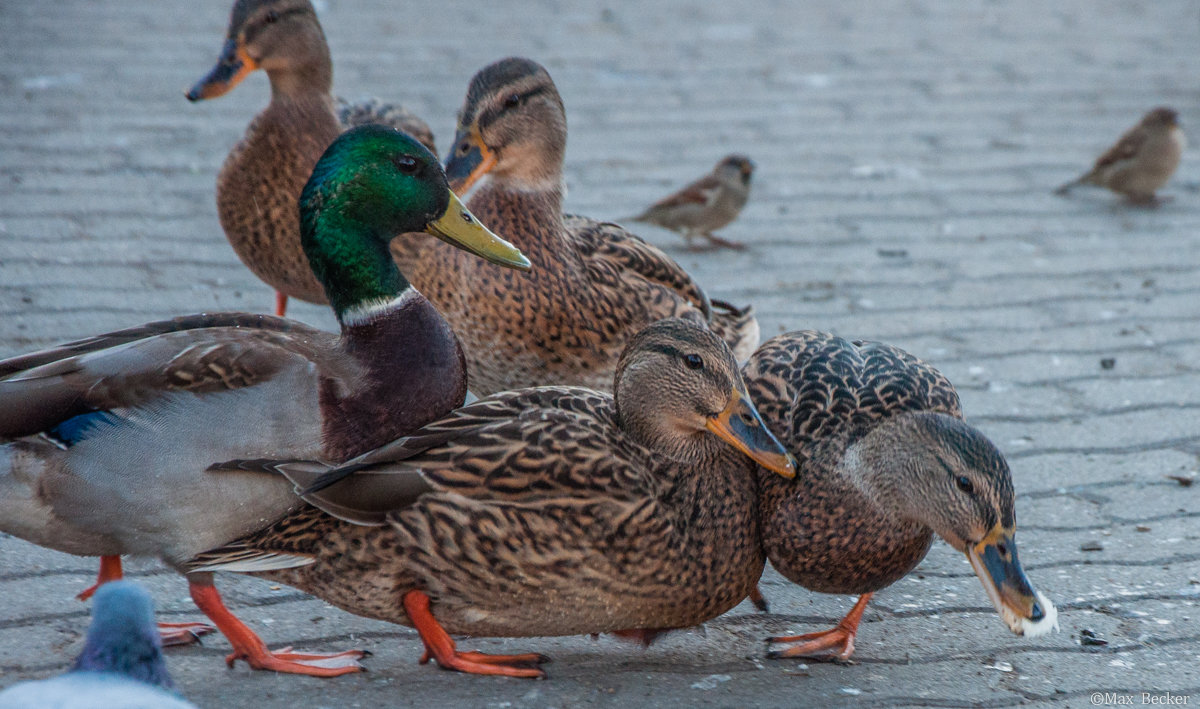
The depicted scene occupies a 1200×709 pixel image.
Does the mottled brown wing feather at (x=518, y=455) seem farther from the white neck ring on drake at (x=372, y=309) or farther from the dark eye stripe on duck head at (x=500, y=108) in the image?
the dark eye stripe on duck head at (x=500, y=108)

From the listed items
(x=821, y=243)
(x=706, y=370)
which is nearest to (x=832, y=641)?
(x=706, y=370)

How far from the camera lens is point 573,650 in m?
3.12

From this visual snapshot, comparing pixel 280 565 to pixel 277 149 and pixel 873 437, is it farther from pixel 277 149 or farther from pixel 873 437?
pixel 277 149

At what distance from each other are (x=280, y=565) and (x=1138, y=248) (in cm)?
442

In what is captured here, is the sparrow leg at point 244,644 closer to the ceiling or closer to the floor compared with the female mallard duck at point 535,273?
closer to the floor

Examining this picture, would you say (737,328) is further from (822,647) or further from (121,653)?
(121,653)

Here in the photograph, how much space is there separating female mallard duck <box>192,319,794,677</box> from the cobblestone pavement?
7.4 inches

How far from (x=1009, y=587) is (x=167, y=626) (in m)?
1.87

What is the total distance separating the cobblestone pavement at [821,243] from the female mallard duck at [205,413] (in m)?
0.30

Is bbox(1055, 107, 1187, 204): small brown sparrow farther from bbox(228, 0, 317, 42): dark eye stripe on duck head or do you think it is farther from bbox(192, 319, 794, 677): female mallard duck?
bbox(192, 319, 794, 677): female mallard duck

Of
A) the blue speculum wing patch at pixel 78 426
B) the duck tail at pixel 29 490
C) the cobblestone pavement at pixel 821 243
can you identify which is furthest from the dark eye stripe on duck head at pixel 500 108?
the duck tail at pixel 29 490

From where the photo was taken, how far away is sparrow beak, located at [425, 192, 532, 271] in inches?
133

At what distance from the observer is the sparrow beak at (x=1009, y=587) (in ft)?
9.07

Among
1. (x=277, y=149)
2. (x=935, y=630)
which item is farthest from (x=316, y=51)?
(x=935, y=630)
